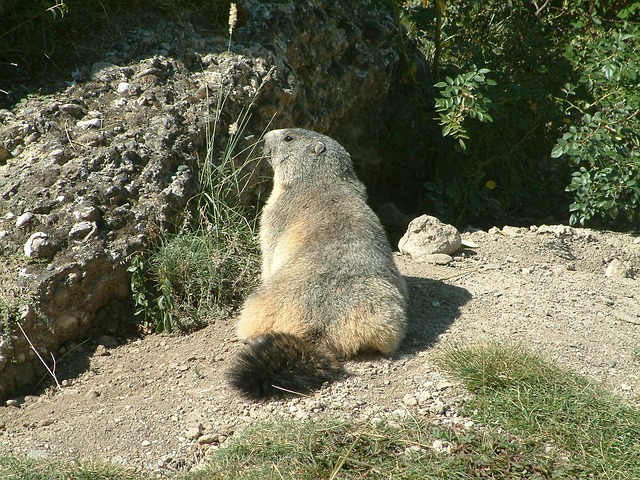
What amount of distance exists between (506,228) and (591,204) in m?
0.84

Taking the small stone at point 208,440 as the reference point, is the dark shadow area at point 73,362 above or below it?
above

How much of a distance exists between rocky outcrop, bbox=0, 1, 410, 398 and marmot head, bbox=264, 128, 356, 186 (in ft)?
1.80

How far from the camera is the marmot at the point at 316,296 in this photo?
460 cm

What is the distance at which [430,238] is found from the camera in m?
6.71

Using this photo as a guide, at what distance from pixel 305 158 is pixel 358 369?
6.44 ft

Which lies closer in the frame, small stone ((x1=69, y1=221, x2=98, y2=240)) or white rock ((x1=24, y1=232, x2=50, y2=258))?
white rock ((x1=24, y1=232, x2=50, y2=258))

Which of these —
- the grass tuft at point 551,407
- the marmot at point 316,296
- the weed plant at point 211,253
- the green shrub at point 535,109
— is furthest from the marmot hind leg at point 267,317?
the green shrub at point 535,109

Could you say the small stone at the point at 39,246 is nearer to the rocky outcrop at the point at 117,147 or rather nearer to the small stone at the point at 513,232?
the rocky outcrop at the point at 117,147

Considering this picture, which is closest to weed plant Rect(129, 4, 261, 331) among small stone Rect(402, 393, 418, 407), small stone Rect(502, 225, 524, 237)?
small stone Rect(402, 393, 418, 407)

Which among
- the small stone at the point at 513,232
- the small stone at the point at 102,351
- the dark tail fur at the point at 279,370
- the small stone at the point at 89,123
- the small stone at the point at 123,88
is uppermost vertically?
the small stone at the point at 123,88

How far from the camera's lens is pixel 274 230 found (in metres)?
5.73

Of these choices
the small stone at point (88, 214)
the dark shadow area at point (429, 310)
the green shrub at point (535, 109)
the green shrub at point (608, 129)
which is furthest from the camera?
the green shrub at point (535, 109)

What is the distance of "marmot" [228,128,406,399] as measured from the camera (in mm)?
4598

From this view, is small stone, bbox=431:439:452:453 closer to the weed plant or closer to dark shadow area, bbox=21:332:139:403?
the weed plant
